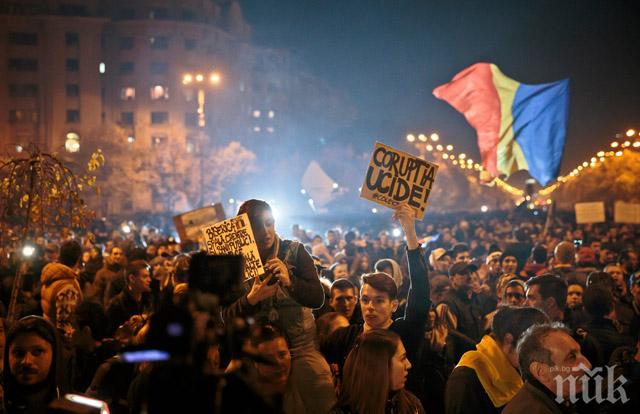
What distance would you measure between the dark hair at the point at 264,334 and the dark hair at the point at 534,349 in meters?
1.53

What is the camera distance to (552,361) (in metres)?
4.39

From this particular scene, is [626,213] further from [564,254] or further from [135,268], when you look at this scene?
[135,268]

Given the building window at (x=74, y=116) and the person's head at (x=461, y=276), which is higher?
the building window at (x=74, y=116)

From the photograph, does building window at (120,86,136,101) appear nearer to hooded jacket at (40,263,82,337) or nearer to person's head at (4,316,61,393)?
hooded jacket at (40,263,82,337)

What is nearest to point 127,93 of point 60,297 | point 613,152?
point 613,152

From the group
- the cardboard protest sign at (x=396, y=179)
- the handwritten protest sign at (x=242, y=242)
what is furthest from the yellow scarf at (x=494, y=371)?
the cardboard protest sign at (x=396, y=179)

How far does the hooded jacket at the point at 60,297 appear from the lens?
825 centimetres

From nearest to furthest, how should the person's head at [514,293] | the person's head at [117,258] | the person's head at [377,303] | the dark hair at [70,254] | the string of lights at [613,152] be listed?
the person's head at [377,303], the person's head at [514,293], the dark hair at [70,254], the person's head at [117,258], the string of lights at [613,152]

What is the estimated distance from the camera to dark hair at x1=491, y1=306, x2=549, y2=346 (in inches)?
205

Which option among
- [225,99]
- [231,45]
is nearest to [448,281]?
[225,99]

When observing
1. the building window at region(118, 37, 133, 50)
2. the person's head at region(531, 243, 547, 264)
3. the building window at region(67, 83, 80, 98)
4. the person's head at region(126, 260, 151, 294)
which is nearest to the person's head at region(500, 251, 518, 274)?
the person's head at region(531, 243, 547, 264)

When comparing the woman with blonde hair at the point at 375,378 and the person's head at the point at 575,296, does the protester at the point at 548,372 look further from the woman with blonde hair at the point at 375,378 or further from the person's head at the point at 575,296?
the person's head at the point at 575,296

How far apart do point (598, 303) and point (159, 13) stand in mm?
91013

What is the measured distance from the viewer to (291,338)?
581 centimetres
